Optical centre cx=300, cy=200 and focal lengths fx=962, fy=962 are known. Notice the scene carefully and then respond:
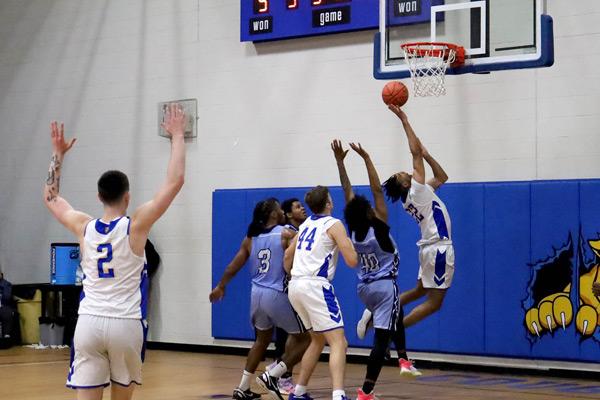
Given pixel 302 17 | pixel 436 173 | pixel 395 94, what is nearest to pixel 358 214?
pixel 395 94

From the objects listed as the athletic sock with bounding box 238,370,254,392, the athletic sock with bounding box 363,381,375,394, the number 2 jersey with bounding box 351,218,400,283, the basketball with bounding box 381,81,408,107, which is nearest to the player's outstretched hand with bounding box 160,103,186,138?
the number 2 jersey with bounding box 351,218,400,283

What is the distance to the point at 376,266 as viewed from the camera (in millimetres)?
8078

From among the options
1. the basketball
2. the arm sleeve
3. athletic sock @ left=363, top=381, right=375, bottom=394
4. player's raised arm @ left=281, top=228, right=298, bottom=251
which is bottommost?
athletic sock @ left=363, top=381, right=375, bottom=394

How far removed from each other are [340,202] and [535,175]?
7.93 ft

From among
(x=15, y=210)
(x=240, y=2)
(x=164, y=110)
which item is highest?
(x=240, y=2)

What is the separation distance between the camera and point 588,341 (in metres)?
10.1

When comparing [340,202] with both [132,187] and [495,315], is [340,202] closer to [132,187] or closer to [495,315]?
[495,315]

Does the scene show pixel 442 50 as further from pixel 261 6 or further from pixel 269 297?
pixel 261 6

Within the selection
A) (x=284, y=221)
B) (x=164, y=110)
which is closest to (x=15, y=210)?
(x=164, y=110)

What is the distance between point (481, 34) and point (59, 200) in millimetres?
5165

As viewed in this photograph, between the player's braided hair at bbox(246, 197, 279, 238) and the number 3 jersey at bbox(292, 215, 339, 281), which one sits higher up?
the player's braided hair at bbox(246, 197, 279, 238)

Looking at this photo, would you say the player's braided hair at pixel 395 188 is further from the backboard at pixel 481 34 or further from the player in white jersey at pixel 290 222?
the backboard at pixel 481 34

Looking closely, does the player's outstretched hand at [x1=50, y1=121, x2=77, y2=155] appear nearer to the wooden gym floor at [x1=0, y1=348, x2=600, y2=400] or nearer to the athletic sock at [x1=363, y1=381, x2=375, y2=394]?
the athletic sock at [x1=363, y1=381, x2=375, y2=394]

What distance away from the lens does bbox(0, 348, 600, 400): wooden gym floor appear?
350 inches
